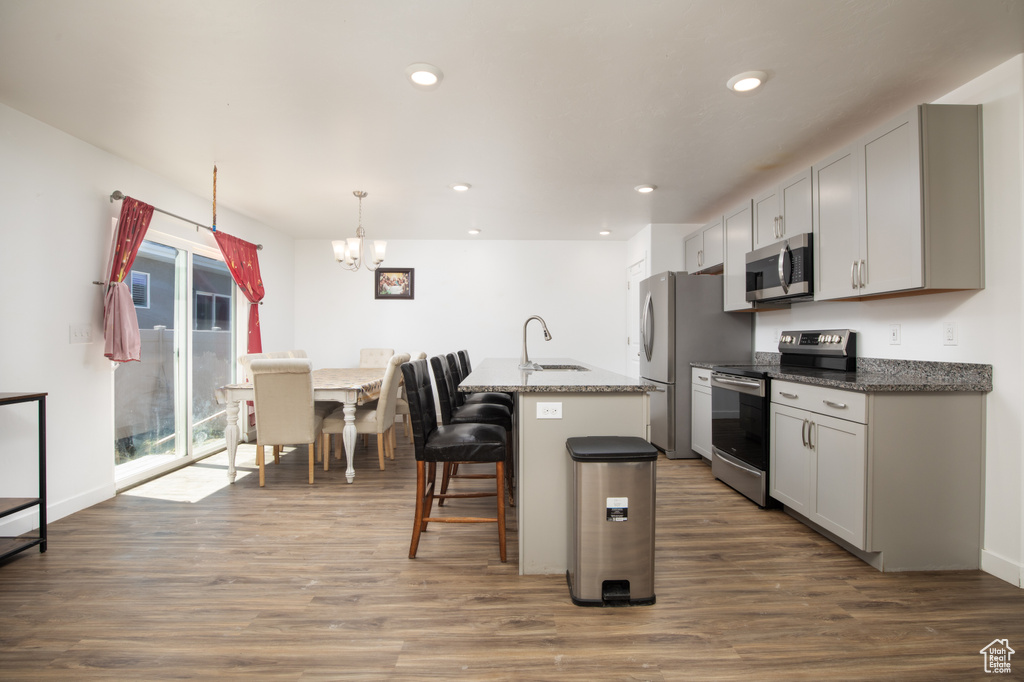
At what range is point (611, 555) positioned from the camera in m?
1.83

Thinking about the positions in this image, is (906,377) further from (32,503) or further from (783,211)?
(32,503)

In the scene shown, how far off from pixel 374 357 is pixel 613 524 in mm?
4362

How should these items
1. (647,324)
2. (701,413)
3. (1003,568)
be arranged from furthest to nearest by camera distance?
(647,324) → (701,413) → (1003,568)

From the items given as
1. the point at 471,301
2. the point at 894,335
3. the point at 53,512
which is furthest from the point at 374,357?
the point at 894,335

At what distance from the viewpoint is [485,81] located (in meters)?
2.24

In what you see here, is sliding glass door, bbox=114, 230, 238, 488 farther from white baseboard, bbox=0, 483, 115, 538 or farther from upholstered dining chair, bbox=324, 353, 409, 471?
upholstered dining chair, bbox=324, 353, 409, 471

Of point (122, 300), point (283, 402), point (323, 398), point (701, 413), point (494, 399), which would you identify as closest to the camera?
point (122, 300)

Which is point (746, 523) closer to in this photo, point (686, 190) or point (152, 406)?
point (686, 190)

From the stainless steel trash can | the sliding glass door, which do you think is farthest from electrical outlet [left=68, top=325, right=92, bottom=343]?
the stainless steel trash can

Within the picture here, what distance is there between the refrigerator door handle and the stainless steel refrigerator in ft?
0.70

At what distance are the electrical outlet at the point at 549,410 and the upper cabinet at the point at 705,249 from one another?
283 centimetres

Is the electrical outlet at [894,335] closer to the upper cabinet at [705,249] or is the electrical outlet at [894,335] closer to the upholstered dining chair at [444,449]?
the upper cabinet at [705,249]

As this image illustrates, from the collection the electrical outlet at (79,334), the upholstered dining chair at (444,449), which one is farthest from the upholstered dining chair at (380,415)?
the electrical outlet at (79,334)

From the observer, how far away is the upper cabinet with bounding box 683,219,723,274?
4.18 metres
